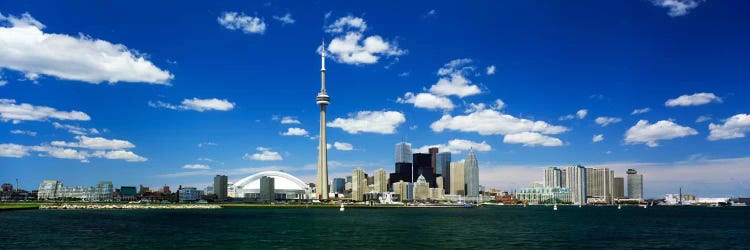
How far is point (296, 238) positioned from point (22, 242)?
103 feet

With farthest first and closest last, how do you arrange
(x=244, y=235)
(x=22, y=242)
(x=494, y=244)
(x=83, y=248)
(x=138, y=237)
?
(x=244, y=235) < (x=138, y=237) < (x=494, y=244) < (x=22, y=242) < (x=83, y=248)

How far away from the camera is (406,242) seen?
244 feet

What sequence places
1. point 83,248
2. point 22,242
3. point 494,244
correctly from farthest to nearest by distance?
1. point 494,244
2. point 22,242
3. point 83,248

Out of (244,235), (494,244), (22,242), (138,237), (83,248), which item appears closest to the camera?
(83,248)

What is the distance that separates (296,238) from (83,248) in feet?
84.7

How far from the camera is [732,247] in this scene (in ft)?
244

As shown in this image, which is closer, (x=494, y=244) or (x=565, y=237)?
(x=494, y=244)

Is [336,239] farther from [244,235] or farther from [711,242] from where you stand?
[711,242]

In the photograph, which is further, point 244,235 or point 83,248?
point 244,235

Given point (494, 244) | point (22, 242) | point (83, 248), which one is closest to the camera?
point (83, 248)

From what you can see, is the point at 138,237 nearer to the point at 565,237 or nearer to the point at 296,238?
the point at 296,238

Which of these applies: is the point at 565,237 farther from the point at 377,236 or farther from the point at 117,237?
the point at 117,237

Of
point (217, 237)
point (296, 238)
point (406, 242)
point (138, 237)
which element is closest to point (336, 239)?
point (296, 238)

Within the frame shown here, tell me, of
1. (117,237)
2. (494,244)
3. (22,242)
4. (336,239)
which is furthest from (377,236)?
(22,242)
